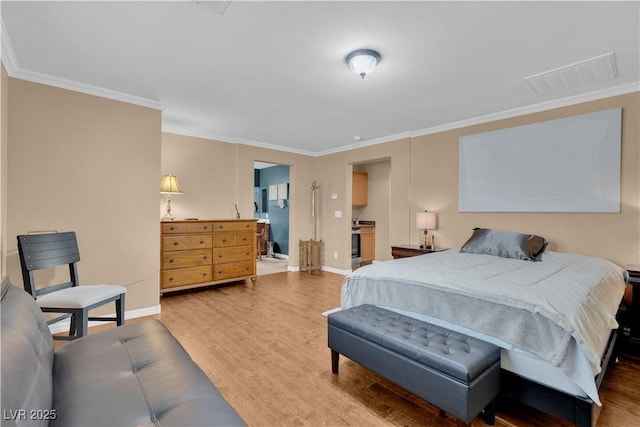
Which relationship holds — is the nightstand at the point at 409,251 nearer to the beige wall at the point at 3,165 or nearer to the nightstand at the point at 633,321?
the nightstand at the point at 633,321

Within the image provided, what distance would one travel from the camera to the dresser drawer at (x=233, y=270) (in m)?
4.53

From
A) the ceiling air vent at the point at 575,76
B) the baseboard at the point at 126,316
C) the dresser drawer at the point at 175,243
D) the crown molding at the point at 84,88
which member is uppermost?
the crown molding at the point at 84,88

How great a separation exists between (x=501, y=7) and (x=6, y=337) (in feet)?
9.22

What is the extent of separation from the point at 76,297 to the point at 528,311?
2931mm

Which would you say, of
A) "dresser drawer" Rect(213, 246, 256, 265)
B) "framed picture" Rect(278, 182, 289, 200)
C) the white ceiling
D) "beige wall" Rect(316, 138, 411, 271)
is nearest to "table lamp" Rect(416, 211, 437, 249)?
"beige wall" Rect(316, 138, 411, 271)

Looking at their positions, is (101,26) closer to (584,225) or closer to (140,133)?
(140,133)

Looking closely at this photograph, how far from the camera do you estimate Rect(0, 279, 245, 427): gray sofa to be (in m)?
0.94

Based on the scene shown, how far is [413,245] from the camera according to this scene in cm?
461

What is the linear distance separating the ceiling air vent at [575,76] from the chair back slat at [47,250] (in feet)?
14.2

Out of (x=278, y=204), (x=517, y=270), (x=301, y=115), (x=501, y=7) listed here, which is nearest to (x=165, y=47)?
(x=301, y=115)

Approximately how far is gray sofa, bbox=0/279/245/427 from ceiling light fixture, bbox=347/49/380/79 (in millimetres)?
2252

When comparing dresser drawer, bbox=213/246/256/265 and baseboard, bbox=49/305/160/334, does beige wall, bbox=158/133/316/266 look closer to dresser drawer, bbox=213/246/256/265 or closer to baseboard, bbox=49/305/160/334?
dresser drawer, bbox=213/246/256/265

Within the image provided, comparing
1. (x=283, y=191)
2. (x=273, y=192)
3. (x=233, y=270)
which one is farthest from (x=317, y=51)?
(x=273, y=192)

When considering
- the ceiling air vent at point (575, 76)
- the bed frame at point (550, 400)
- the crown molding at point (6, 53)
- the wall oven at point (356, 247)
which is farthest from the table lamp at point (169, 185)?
the ceiling air vent at point (575, 76)
